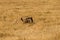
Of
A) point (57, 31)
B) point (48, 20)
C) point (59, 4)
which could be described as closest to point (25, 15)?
point (48, 20)

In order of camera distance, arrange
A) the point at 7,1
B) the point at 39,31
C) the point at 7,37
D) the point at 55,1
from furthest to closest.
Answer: the point at 55,1 → the point at 7,1 → the point at 39,31 → the point at 7,37

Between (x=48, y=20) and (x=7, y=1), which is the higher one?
(x=7, y=1)

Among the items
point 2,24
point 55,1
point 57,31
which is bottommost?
point 57,31

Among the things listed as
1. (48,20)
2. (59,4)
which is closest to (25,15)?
(48,20)

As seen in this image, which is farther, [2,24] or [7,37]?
[2,24]

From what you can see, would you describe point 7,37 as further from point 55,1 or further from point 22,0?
point 55,1

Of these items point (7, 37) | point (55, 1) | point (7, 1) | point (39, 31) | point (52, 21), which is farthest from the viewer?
point (55, 1)
